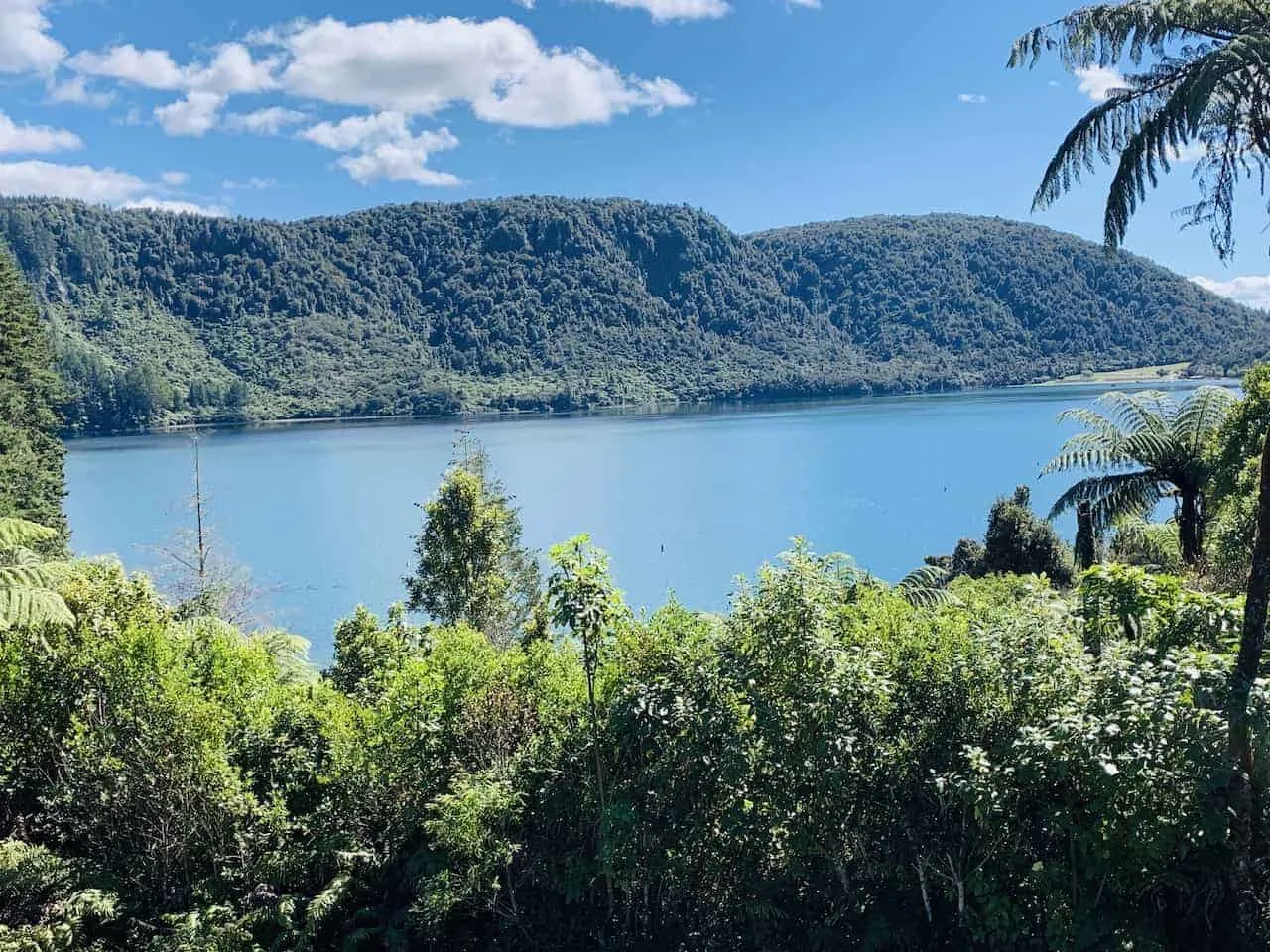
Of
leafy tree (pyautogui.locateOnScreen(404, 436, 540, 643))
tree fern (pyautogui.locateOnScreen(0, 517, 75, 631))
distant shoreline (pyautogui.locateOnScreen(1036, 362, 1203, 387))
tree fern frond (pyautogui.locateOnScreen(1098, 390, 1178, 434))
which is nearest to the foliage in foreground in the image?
tree fern (pyautogui.locateOnScreen(0, 517, 75, 631))

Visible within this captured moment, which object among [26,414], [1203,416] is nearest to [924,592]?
[1203,416]

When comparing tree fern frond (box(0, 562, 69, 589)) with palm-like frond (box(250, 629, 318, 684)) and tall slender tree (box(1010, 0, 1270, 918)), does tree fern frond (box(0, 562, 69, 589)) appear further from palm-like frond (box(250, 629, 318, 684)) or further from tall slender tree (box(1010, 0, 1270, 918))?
tall slender tree (box(1010, 0, 1270, 918))

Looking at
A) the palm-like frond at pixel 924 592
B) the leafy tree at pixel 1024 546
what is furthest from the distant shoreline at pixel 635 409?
the palm-like frond at pixel 924 592

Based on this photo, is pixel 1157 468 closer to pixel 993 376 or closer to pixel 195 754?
pixel 195 754

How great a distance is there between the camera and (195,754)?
5961 millimetres

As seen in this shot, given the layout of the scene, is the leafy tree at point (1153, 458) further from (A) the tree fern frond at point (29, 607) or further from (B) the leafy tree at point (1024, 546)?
(B) the leafy tree at point (1024, 546)

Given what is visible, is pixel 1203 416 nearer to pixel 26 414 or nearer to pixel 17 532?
pixel 17 532

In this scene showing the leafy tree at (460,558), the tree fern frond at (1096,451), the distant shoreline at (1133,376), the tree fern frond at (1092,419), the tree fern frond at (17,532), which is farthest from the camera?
the distant shoreline at (1133,376)

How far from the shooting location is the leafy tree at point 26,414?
77.1 ft

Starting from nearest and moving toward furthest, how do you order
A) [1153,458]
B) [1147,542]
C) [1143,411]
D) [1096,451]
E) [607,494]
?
[1153,458], [1096,451], [1143,411], [1147,542], [607,494]

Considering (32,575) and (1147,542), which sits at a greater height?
(32,575)

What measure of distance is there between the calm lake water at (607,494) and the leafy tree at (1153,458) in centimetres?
1998

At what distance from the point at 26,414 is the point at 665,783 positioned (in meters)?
30.1

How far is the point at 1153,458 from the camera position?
11383 mm
